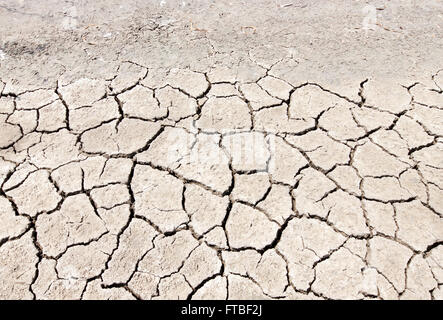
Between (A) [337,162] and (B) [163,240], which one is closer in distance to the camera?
(B) [163,240]

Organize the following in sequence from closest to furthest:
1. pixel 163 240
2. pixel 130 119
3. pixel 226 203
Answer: pixel 163 240 < pixel 226 203 < pixel 130 119

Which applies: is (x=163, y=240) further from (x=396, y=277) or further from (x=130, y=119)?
(x=396, y=277)

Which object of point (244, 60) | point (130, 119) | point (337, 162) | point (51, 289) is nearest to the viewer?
point (51, 289)

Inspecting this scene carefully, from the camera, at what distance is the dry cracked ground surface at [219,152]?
6.86 feet

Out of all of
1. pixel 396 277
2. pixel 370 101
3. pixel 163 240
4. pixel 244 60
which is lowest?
pixel 396 277

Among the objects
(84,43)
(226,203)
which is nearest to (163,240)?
(226,203)

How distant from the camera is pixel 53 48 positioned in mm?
3293

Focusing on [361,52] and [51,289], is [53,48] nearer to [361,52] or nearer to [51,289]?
[51,289]

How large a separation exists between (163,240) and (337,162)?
4.09ft

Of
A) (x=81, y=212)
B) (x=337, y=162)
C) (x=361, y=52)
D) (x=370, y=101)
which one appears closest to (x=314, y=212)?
(x=337, y=162)

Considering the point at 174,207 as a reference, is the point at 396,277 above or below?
below

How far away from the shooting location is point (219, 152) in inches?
102

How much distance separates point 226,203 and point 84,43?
204 centimetres

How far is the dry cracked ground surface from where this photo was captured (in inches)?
82.4
